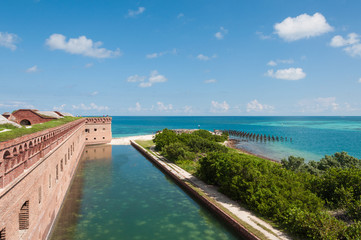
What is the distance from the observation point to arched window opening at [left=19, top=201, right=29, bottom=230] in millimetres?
10250

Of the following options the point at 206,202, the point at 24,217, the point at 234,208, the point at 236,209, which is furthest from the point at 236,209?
the point at 24,217

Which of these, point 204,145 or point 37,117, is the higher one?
point 37,117

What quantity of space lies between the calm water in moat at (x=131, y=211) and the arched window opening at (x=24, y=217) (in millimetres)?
4582

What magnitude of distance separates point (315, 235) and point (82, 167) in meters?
30.0

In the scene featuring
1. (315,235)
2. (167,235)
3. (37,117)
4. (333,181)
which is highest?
(37,117)

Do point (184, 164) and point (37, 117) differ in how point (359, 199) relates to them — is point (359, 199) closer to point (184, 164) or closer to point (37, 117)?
point (184, 164)

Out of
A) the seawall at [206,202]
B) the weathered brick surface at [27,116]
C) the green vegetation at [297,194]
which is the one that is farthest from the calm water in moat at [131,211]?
the weathered brick surface at [27,116]

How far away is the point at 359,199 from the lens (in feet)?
47.8

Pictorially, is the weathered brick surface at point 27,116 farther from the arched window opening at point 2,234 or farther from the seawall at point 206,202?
the arched window opening at point 2,234

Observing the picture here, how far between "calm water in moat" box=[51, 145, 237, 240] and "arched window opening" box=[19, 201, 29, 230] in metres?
4.58

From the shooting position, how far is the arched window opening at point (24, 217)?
1025cm

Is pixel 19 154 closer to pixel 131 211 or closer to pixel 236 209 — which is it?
pixel 131 211

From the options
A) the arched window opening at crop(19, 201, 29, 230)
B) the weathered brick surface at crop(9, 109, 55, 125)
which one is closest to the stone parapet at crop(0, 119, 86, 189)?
the arched window opening at crop(19, 201, 29, 230)

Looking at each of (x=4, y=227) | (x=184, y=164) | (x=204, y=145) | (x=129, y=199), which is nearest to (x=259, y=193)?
(x=129, y=199)
